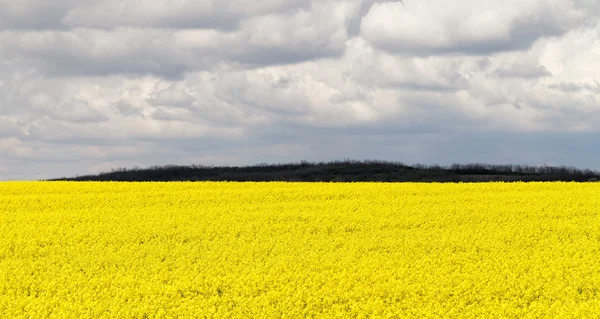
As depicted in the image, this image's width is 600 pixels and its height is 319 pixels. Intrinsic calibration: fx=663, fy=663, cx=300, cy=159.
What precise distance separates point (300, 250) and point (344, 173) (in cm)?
2937

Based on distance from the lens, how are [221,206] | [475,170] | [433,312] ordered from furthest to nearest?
[475,170] < [221,206] < [433,312]

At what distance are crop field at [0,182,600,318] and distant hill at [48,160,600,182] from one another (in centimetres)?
1790

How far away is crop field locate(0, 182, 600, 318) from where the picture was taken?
36.6 ft

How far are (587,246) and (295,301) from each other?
26.1ft

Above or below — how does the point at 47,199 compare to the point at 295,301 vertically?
above

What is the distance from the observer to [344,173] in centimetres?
4400

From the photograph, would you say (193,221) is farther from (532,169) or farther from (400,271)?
(532,169)

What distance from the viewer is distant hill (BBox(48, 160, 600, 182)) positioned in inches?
1623

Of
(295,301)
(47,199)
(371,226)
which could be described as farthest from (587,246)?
(47,199)

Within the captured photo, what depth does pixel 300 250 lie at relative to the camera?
14797 mm

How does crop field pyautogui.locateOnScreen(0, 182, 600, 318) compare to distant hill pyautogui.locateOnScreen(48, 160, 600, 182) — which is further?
distant hill pyautogui.locateOnScreen(48, 160, 600, 182)

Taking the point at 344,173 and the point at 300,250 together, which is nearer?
the point at 300,250

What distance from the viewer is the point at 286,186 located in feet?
76.2

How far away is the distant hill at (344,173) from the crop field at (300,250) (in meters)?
17.9
